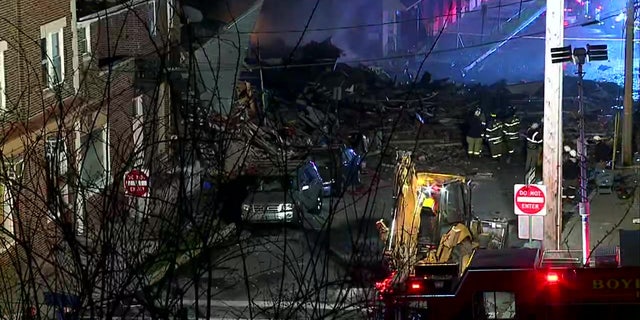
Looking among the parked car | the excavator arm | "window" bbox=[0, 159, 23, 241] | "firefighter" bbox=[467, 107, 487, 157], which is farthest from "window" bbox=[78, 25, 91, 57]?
"firefighter" bbox=[467, 107, 487, 157]

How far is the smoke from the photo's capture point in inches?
1735

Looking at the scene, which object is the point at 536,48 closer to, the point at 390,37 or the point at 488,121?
the point at 390,37

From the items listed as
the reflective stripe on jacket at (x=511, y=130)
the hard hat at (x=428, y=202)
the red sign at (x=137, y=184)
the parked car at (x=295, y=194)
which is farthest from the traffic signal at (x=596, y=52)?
the reflective stripe on jacket at (x=511, y=130)

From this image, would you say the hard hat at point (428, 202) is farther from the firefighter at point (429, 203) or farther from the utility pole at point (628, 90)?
the utility pole at point (628, 90)

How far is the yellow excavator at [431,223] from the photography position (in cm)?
1962

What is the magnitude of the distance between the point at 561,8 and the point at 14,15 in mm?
9530

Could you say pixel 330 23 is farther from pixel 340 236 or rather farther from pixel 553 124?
pixel 553 124

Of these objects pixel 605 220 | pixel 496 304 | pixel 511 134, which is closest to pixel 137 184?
pixel 496 304

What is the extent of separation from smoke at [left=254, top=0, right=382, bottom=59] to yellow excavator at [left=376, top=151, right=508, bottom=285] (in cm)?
2090

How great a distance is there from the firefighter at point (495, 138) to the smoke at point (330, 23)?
9.17 metres

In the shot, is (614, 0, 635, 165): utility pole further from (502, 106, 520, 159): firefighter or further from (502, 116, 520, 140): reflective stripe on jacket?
(502, 116, 520, 140): reflective stripe on jacket

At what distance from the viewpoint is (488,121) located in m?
36.7

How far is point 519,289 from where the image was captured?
46.6ft

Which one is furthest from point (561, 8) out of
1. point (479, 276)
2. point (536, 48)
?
point (536, 48)
